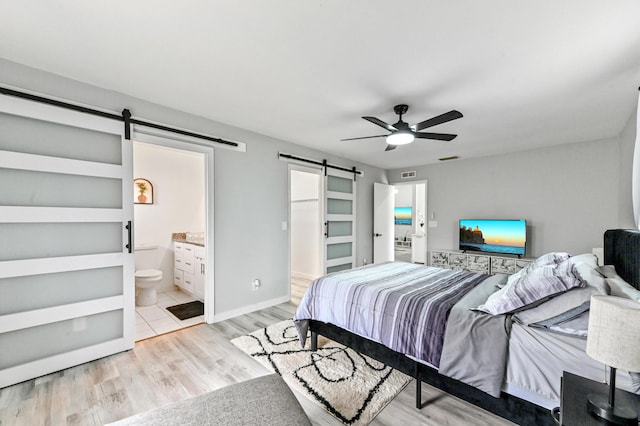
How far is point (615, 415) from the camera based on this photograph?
101cm

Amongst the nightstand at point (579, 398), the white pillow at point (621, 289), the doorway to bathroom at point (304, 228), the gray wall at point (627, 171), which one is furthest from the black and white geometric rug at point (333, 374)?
the gray wall at point (627, 171)

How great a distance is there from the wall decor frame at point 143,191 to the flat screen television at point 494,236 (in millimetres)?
5630

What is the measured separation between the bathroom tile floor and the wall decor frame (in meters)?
1.64

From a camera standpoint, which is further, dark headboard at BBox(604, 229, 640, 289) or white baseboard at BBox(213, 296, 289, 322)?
white baseboard at BBox(213, 296, 289, 322)

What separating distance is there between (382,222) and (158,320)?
4.43m

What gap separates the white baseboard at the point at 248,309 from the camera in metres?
3.41

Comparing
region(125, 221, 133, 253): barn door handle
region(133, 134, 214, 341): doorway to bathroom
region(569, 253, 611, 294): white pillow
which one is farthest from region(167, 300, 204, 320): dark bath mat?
region(569, 253, 611, 294): white pillow

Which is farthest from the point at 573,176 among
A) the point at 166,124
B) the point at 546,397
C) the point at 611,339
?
the point at 166,124

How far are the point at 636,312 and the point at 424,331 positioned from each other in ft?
3.65

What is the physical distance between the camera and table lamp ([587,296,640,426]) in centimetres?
95

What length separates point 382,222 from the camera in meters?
6.01

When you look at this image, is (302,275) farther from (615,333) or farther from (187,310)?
→ (615,333)

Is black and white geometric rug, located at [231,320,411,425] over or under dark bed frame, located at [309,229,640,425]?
under

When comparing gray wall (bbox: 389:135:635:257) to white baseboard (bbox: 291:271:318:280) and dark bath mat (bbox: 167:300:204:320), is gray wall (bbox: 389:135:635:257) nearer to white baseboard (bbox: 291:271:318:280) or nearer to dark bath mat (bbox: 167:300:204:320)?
white baseboard (bbox: 291:271:318:280)
